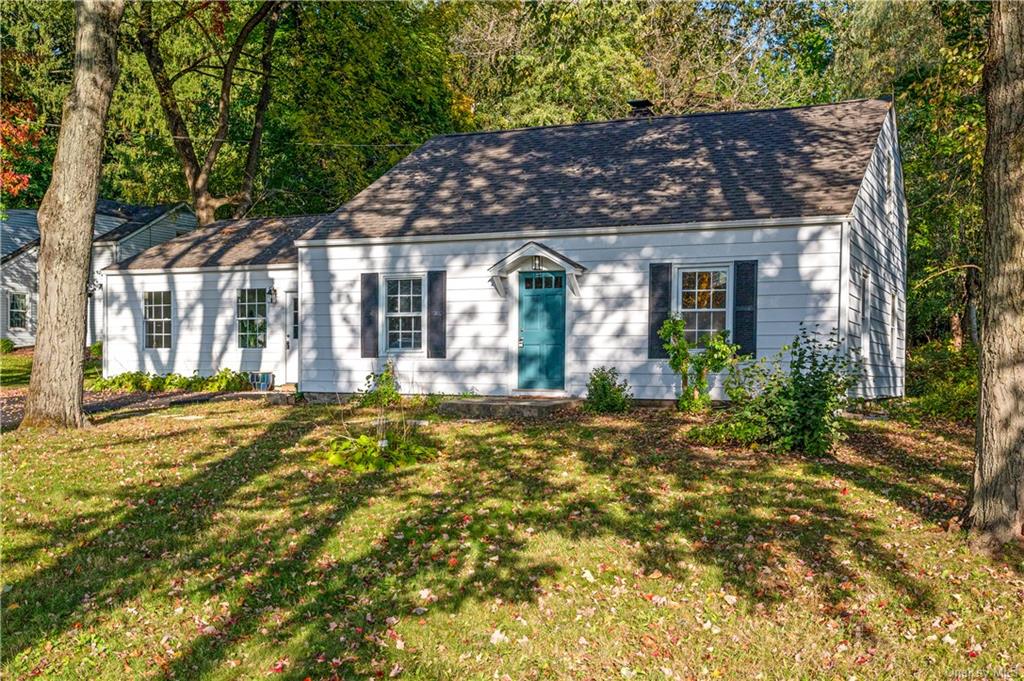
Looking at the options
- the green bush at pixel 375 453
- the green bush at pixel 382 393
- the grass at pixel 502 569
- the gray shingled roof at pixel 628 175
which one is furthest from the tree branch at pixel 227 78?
the grass at pixel 502 569

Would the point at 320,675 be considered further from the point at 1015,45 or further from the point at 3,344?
the point at 3,344

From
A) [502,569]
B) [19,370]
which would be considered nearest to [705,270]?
[502,569]

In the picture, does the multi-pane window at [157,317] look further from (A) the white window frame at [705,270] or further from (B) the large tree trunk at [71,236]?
(A) the white window frame at [705,270]

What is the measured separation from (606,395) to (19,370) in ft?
64.7

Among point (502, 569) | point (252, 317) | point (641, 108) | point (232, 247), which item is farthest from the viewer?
point (232, 247)

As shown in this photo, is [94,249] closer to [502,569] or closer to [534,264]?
[534,264]

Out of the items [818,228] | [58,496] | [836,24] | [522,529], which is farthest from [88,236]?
[818,228]

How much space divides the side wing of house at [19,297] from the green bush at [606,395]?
89.8ft

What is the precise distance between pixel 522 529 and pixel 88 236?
786 centimetres

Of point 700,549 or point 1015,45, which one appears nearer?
point 1015,45

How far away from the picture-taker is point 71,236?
11414 mm

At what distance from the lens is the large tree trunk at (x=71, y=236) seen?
37.2 ft

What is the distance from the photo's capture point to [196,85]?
132 feet

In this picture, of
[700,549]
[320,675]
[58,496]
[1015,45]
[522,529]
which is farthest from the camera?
[58,496]
